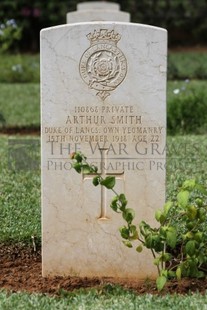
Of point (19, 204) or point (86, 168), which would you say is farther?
point (19, 204)

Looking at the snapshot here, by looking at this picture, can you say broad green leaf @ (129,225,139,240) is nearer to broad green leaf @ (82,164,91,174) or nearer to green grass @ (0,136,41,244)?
broad green leaf @ (82,164,91,174)

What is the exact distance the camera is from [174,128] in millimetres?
8992

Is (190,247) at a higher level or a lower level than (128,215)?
lower

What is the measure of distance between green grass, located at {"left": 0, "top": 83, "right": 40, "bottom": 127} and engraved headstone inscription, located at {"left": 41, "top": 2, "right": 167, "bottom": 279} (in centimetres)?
507

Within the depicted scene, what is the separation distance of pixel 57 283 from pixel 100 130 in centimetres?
90


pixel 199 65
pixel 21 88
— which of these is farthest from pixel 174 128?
pixel 199 65

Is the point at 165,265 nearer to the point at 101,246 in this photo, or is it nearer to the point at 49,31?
the point at 101,246

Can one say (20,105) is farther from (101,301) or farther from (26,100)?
(101,301)

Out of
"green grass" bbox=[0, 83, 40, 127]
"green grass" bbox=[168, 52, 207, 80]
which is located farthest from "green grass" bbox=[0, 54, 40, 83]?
"green grass" bbox=[168, 52, 207, 80]

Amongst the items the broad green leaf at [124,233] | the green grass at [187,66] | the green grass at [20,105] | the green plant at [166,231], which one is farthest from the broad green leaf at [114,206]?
the green grass at [187,66]

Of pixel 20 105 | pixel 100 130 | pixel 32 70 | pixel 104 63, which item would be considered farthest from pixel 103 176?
pixel 32 70

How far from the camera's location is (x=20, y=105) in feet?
36.4

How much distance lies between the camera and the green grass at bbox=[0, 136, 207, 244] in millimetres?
5211

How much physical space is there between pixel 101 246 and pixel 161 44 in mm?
1199
